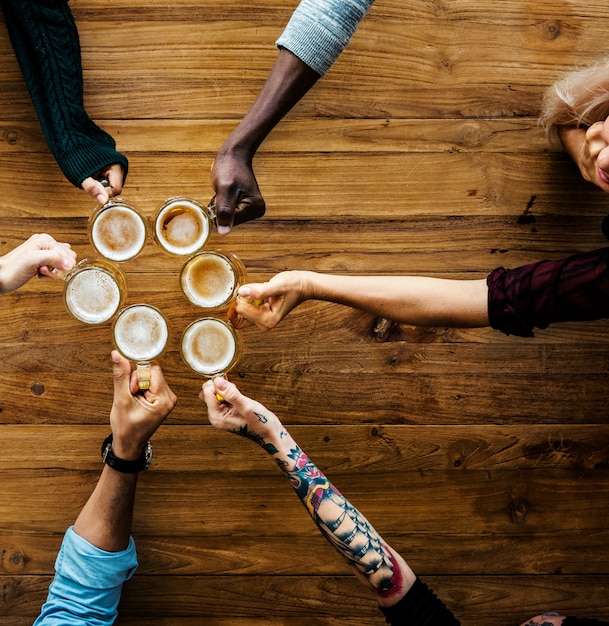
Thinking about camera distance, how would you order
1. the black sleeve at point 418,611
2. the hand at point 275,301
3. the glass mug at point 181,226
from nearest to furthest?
the black sleeve at point 418,611 < the hand at point 275,301 < the glass mug at point 181,226

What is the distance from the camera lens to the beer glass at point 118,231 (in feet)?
5.37

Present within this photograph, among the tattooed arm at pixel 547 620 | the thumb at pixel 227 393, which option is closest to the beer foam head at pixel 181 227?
the thumb at pixel 227 393

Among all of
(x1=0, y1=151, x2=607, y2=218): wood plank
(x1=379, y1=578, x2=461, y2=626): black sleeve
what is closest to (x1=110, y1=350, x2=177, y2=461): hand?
(x1=0, y1=151, x2=607, y2=218): wood plank

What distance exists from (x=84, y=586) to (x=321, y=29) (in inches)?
64.8

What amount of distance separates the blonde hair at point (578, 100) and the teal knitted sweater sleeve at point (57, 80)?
1.29m

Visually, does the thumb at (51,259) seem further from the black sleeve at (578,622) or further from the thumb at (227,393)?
the black sleeve at (578,622)

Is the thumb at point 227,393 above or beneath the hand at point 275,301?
beneath

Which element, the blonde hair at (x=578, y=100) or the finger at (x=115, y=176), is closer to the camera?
the blonde hair at (x=578, y=100)

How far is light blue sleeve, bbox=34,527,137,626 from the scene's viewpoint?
158cm

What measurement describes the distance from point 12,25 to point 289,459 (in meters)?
1.49

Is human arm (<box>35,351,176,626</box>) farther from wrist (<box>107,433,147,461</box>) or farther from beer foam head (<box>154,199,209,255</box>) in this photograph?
beer foam head (<box>154,199,209,255</box>)

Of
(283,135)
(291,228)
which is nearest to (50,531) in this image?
(291,228)

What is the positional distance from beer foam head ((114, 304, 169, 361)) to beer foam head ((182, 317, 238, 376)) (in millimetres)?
76

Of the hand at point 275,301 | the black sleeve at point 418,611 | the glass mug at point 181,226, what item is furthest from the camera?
the glass mug at point 181,226
